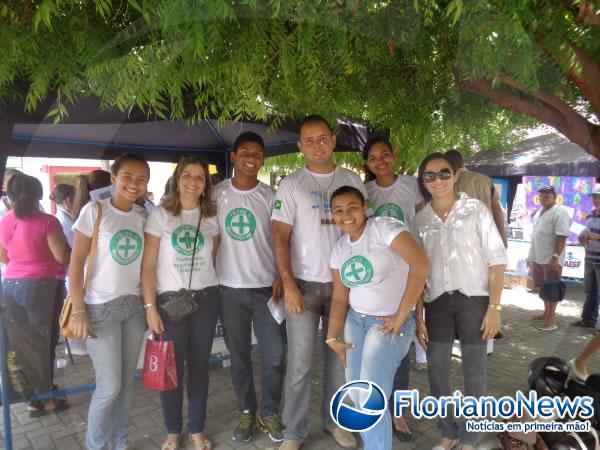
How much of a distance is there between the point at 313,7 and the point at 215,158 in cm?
476

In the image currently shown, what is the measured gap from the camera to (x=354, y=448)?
2717 mm

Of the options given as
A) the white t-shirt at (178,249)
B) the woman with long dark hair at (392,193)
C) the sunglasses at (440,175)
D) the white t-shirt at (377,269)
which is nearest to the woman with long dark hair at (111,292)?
the white t-shirt at (178,249)

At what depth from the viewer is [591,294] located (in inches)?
94.3

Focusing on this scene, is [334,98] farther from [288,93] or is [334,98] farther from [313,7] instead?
[313,7]

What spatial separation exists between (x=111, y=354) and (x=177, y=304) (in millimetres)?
450

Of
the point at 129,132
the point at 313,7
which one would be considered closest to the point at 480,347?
the point at 313,7

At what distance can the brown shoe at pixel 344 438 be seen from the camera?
8.98ft

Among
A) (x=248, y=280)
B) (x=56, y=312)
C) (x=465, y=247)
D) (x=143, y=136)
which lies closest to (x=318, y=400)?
(x=248, y=280)

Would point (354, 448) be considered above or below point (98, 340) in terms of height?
below

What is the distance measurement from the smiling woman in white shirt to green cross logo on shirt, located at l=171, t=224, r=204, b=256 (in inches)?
35.1

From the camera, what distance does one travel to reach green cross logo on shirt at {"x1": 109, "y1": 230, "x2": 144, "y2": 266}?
2.36 m

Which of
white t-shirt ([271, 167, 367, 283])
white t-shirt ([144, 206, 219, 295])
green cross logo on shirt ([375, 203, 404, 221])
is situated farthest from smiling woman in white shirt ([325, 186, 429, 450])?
white t-shirt ([144, 206, 219, 295])

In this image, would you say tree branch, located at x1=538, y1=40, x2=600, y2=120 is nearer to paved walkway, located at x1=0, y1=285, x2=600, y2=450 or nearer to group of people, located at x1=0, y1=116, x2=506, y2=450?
group of people, located at x1=0, y1=116, x2=506, y2=450

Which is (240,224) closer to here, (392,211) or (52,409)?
(392,211)
